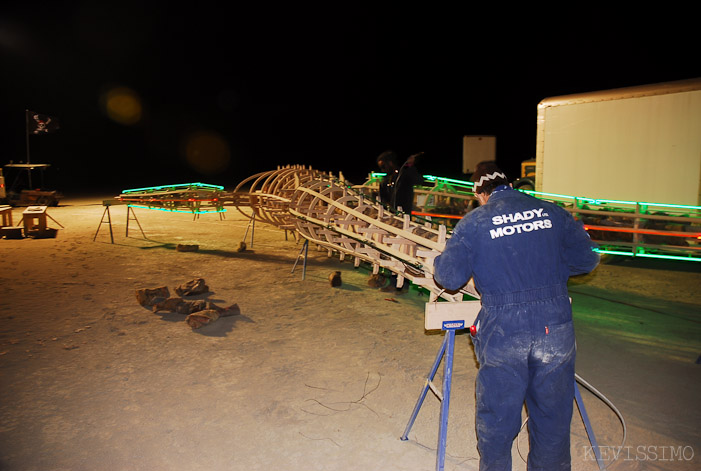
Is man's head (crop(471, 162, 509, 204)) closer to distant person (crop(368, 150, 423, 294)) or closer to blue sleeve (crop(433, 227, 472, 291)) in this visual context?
blue sleeve (crop(433, 227, 472, 291))

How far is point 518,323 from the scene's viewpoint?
2629 millimetres

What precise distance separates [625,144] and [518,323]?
362 inches

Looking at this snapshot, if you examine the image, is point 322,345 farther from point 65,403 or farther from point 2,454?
point 2,454

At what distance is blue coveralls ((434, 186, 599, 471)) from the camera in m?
2.63

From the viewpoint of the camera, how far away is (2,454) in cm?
341

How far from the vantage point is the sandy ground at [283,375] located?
3.47 metres

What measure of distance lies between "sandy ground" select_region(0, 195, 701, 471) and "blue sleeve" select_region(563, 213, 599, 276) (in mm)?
1569

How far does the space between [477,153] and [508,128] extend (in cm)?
2538

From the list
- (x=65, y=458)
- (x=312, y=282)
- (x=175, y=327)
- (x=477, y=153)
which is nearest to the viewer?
(x=65, y=458)

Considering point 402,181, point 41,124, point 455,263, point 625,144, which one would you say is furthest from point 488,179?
point 41,124

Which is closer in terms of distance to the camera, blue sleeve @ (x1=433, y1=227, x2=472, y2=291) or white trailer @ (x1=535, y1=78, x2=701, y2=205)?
blue sleeve @ (x1=433, y1=227, x2=472, y2=291)

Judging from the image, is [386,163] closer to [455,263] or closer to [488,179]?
[488,179]

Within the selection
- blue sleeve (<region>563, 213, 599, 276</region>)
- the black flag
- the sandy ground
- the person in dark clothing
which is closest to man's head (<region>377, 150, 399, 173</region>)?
the person in dark clothing

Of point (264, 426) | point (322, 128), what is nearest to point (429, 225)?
point (264, 426)
